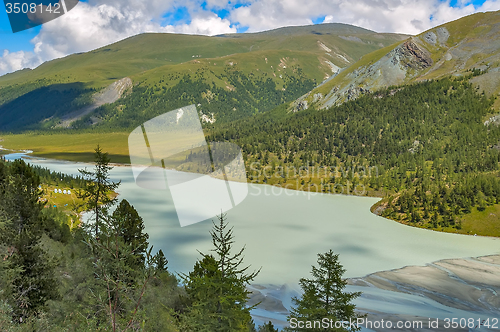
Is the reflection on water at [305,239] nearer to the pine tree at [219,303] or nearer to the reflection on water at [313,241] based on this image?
the reflection on water at [313,241]

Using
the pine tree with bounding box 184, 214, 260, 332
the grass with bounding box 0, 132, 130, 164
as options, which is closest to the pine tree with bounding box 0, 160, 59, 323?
the pine tree with bounding box 184, 214, 260, 332

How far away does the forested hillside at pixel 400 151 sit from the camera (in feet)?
207

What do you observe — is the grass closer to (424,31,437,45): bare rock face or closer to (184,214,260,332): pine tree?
(184,214,260,332): pine tree

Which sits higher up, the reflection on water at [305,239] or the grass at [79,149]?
the grass at [79,149]

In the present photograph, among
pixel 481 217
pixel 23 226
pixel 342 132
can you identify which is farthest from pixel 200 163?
pixel 23 226

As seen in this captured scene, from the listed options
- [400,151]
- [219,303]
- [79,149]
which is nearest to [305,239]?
[219,303]

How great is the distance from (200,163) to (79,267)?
104960mm

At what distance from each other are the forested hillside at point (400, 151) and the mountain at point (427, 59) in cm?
1226

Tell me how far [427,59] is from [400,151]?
71.1 m

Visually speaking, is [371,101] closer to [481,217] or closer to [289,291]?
[481,217]

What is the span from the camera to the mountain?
14625 cm

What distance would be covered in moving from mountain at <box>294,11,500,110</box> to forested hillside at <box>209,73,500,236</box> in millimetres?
12261

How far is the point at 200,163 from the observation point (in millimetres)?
124938

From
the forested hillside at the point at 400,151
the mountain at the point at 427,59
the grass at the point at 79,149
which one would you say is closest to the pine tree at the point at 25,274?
the forested hillside at the point at 400,151
